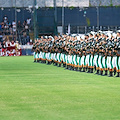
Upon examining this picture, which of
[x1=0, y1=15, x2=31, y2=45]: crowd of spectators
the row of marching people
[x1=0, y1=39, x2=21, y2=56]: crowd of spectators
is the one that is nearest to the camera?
the row of marching people

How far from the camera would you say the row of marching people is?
24234 millimetres

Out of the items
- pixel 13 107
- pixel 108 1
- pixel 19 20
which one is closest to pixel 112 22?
pixel 108 1

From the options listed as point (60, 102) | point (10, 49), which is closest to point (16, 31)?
point (10, 49)

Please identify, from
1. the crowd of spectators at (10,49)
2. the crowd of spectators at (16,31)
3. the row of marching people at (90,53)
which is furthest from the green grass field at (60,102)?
the crowd of spectators at (16,31)

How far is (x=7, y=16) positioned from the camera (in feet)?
253

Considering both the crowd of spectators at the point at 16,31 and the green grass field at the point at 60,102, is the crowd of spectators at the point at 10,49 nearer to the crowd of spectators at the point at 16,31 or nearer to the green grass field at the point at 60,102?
the crowd of spectators at the point at 16,31

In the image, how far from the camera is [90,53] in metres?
27.3

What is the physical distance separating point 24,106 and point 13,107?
0.29 metres

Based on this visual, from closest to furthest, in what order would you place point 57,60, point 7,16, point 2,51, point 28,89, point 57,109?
1. point 57,109
2. point 28,89
3. point 57,60
4. point 2,51
5. point 7,16

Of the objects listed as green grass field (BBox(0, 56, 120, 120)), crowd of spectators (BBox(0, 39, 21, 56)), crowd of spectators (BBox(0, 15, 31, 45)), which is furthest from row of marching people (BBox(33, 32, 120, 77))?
crowd of spectators (BBox(0, 15, 31, 45))

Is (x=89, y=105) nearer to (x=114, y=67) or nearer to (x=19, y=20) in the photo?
(x=114, y=67)

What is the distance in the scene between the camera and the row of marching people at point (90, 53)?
24234 mm

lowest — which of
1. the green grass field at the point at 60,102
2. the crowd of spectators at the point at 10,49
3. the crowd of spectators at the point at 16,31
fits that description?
the crowd of spectators at the point at 10,49

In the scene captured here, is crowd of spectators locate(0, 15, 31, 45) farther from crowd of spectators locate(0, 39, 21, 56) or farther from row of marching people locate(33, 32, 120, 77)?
row of marching people locate(33, 32, 120, 77)
